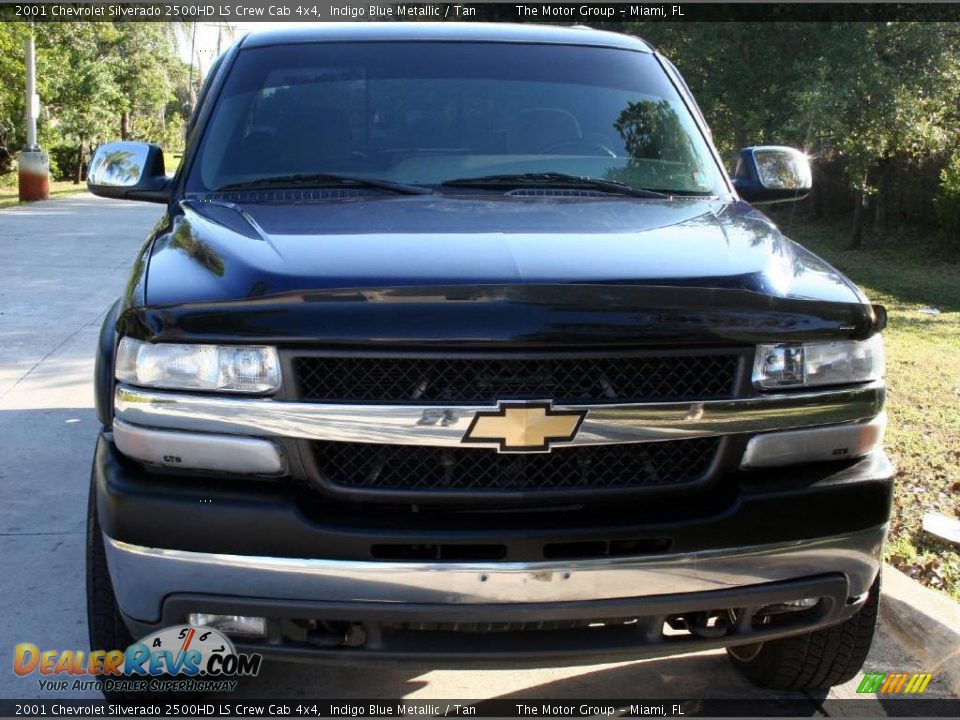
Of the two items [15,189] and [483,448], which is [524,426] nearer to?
[483,448]

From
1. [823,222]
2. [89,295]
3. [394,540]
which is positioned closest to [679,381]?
[394,540]

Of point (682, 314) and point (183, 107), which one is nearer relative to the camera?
point (682, 314)

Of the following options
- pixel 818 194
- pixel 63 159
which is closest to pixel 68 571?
pixel 818 194

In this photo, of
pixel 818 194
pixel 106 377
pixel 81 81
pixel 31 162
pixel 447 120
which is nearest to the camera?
pixel 106 377

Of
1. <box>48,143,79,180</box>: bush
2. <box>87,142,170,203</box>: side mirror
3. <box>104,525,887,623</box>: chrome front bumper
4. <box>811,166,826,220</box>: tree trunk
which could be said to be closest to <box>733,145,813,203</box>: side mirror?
<box>104,525,887,623</box>: chrome front bumper

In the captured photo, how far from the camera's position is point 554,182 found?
12.4 ft

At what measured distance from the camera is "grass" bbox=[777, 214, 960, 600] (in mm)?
4625

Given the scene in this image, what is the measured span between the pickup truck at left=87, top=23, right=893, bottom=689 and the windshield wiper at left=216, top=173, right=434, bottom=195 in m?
0.63

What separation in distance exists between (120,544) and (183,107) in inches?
2668

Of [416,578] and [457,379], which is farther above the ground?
[457,379]

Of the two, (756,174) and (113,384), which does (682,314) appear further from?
(756,174)

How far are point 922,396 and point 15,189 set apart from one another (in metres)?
26.5

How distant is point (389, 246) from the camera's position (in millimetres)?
2861

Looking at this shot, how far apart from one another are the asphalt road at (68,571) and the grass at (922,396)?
0.84m
